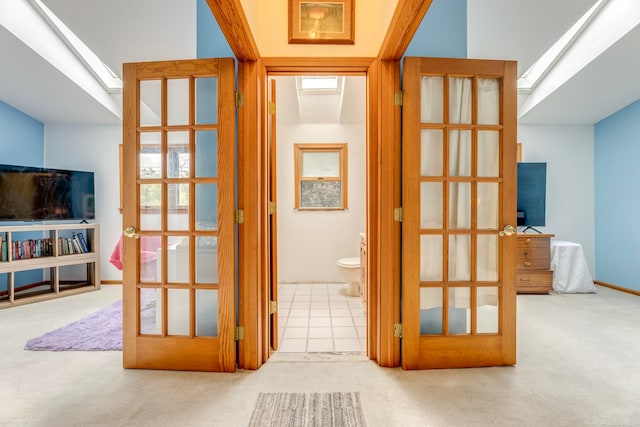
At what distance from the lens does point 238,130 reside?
188 cm

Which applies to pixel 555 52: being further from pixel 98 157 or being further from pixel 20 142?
pixel 20 142

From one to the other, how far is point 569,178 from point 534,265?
1.54m

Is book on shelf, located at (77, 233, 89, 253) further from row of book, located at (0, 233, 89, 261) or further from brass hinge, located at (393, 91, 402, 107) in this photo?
brass hinge, located at (393, 91, 402, 107)

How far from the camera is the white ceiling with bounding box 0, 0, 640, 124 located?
94.4 inches

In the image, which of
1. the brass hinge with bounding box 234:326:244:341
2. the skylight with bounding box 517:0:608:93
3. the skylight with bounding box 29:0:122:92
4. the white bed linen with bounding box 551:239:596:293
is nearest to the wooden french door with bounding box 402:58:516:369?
the brass hinge with bounding box 234:326:244:341

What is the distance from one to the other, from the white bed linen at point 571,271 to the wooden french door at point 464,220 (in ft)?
8.09

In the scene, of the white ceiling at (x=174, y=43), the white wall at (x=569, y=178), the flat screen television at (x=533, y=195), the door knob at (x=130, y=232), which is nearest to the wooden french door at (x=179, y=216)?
the door knob at (x=130, y=232)

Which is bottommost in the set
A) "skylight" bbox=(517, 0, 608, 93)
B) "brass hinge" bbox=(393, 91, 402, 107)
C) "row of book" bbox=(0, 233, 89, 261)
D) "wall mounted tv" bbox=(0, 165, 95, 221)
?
"row of book" bbox=(0, 233, 89, 261)

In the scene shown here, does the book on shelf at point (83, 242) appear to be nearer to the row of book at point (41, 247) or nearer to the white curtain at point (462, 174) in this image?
the row of book at point (41, 247)

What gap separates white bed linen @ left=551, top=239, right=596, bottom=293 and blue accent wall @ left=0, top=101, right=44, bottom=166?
22.2 feet

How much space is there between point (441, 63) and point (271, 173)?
136 centimetres

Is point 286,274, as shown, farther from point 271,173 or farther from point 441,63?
point 441,63

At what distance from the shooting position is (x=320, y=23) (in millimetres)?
1893

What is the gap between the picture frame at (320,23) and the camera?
6.17 ft
